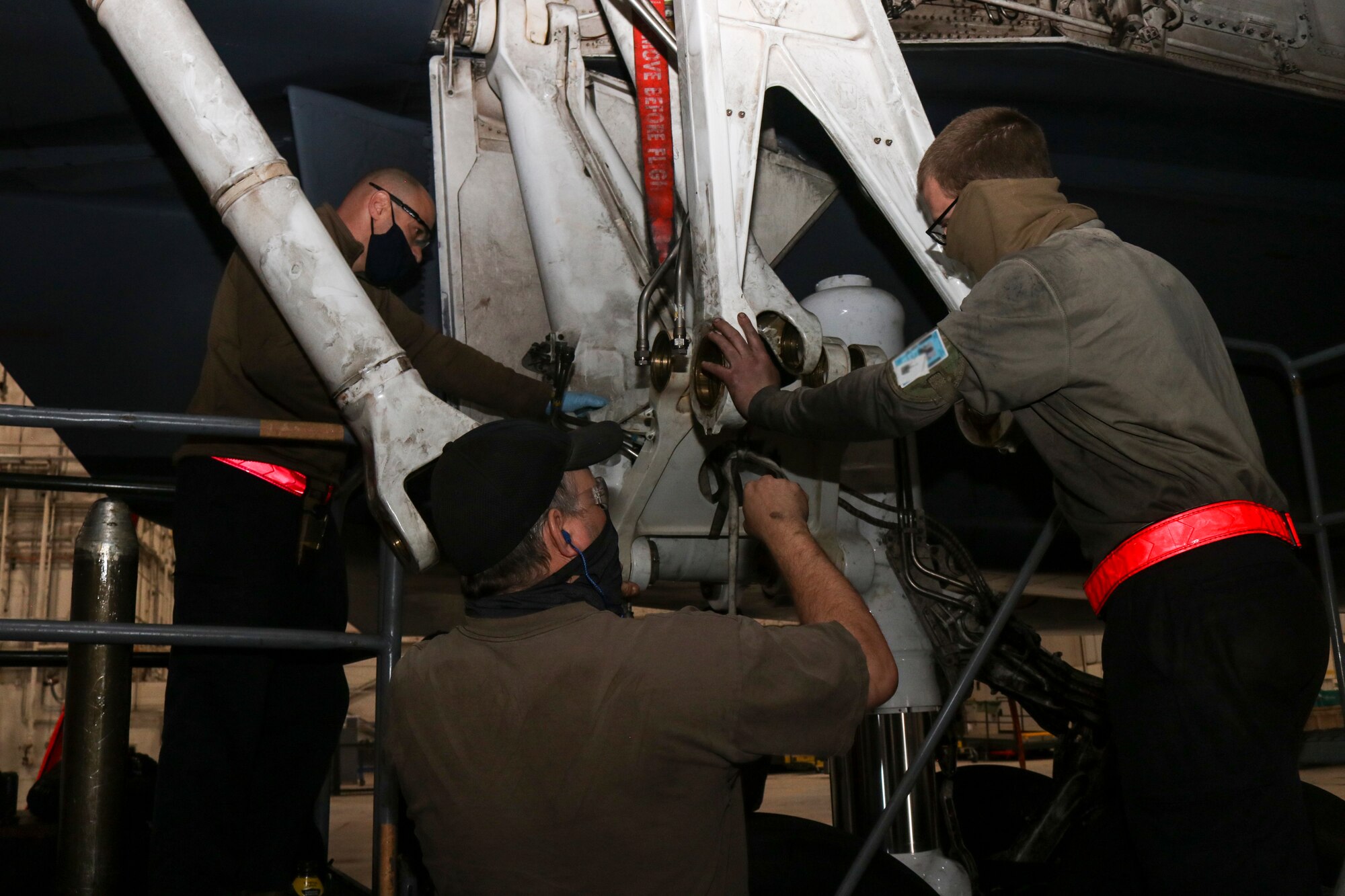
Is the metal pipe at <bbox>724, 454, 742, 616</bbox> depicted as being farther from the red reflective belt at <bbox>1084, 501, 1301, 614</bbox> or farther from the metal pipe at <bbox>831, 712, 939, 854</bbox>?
the red reflective belt at <bbox>1084, 501, 1301, 614</bbox>

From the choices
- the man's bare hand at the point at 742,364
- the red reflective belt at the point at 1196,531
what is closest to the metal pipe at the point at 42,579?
the man's bare hand at the point at 742,364

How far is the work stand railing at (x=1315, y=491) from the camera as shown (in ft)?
9.34

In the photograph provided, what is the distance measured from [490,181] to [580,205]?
1.40 ft

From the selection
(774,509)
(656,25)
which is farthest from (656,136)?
(774,509)

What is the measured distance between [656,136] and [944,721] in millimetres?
1628

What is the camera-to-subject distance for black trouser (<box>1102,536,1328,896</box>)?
57.6 inches

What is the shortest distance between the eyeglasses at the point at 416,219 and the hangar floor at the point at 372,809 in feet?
8.47

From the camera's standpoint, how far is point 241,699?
6.56 ft

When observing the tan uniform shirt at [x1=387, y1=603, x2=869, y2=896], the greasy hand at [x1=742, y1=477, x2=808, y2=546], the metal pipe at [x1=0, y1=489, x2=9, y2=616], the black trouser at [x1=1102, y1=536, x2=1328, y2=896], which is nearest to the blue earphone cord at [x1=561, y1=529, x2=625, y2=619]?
the tan uniform shirt at [x1=387, y1=603, x2=869, y2=896]

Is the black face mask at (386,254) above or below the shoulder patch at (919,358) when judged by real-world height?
above

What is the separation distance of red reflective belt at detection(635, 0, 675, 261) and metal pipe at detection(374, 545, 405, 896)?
1.19m

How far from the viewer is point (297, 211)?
2.11m

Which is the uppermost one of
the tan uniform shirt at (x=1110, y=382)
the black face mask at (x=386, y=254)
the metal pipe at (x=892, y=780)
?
the black face mask at (x=386, y=254)

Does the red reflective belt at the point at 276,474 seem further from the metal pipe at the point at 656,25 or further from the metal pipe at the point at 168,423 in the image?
the metal pipe at the point at 656,25
